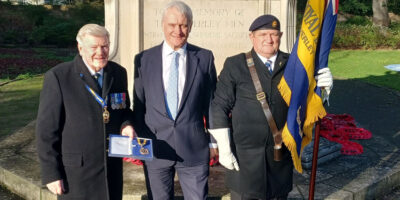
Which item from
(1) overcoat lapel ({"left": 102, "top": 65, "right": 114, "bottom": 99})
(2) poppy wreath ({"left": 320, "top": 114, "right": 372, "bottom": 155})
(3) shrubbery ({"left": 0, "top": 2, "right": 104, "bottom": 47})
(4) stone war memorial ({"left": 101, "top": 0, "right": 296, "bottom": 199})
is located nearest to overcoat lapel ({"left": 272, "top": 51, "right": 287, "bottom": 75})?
(1) overcoat lapel ({"left": 102, "top": 65, "right": 114, "bottom": 99})

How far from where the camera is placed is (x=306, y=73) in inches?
110

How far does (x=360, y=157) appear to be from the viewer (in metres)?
4.80

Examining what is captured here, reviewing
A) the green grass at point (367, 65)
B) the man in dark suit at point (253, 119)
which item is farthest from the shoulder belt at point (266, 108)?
the green grass at point (367, 65)

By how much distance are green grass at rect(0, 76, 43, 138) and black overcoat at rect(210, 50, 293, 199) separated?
401 centimetres

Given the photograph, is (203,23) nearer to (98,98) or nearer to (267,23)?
(267,23)

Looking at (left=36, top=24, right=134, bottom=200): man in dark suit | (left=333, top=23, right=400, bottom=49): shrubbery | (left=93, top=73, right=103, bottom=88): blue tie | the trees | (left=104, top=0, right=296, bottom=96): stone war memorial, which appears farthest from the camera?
the trees

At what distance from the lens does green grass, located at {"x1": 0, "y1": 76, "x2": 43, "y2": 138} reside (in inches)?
247

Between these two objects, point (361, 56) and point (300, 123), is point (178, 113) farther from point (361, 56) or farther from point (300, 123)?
point (361, 56)

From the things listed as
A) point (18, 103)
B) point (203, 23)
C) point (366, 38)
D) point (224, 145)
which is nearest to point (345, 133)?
point (203, 23)

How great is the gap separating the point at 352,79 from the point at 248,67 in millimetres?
9106

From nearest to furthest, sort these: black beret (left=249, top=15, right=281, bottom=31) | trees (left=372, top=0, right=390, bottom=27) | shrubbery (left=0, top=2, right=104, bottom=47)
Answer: black beret (left=249, top=15, right=281, bottom=31), shrubbery (left=0, top=2, right=104, bottom=47), trees (left=372, top=0, right=390, bottom=27)

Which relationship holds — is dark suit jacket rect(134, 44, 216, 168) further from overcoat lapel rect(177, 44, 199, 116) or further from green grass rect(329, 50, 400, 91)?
green grass rect(329, 50, 400, 91)

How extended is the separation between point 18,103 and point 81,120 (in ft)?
19.3

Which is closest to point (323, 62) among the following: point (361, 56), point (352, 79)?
point (352, 79)
